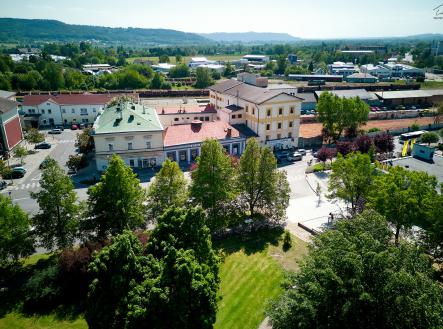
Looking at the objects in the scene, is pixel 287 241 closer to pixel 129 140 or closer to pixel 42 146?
pixel 129 140

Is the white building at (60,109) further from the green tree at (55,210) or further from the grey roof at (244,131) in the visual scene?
the green tree at (55,210)

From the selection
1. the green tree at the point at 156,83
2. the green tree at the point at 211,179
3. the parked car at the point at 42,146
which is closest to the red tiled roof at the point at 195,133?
the green tree at the point at 211,179

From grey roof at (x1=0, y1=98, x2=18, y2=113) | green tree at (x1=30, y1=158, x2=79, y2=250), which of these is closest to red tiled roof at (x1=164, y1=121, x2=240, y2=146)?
green tree at (x1=30, y1=158, x2=79, y2=250)

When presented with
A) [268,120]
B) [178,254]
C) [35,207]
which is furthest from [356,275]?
[268,120]

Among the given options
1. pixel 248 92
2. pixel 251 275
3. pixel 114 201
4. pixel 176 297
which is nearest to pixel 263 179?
pixel 251 275

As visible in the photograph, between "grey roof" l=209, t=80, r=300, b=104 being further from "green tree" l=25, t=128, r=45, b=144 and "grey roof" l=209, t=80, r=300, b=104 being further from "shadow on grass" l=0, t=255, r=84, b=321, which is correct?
"shadow on grass" l=0, t=255, r=84, b=321

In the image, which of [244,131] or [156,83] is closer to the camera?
[244,131]

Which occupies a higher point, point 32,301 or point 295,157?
point 295,157
